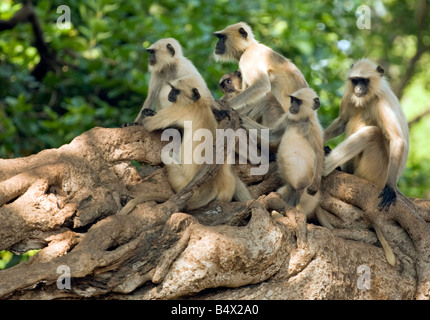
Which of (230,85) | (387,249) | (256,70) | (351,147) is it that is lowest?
(387,249)

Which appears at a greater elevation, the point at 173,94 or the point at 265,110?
the point at 173,94

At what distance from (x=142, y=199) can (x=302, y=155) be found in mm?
1259

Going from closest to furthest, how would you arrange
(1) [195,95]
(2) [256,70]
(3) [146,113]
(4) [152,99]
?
(1) [195,95]
(3) [146,113]
(4) [152,99]
(2) [256,70]

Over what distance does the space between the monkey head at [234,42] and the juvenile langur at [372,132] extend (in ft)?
4.14

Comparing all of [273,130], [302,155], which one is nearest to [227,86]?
[273,130]

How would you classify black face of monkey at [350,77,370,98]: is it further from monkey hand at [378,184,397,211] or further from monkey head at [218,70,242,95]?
monkey head at [218,70,242,95]

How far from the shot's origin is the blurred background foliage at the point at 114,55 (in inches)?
275

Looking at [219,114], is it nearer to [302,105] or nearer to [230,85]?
[302,105]

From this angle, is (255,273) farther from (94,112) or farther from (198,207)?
(94,112)

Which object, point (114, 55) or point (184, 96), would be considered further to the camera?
point (114, 55)

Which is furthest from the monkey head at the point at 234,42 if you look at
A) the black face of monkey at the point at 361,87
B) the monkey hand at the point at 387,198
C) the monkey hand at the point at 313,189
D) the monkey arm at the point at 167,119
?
the monkey hand at the point at 387,198

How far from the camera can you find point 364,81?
4.72m

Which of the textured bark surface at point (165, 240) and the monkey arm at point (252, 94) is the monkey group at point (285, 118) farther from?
the textured bark surface at point (165, 240)

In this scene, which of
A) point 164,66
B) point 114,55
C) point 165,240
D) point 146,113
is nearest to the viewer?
point 165,240
